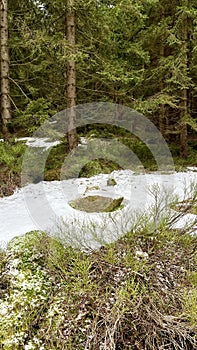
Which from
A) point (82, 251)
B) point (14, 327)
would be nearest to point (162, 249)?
point (82, 251)

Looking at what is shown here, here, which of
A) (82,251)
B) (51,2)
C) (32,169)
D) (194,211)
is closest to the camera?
(82,251)

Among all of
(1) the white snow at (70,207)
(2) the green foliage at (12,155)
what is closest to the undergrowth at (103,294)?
(1) the white snow at (70,207)

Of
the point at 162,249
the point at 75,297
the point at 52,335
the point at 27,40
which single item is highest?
the point at 27,40

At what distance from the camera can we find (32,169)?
21.8ft

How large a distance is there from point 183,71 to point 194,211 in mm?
5158

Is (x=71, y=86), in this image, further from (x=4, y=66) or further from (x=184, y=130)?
(x=184, y=130)

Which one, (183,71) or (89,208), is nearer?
(89,208)

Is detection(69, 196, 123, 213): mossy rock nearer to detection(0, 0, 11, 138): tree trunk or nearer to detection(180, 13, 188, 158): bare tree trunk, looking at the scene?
detection(0, 0, 11, 138): tree trunk

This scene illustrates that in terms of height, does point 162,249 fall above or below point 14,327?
above

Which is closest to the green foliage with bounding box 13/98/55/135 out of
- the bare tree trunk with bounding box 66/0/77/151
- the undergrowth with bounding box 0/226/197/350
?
the bare tree trunk with bounding box 66/0/77/151

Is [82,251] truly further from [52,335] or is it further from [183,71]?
[183,71]

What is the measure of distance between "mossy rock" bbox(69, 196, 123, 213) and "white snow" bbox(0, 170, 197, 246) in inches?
6.0

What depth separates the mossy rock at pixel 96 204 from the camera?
15.6ft

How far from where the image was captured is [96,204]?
489 centimetres
